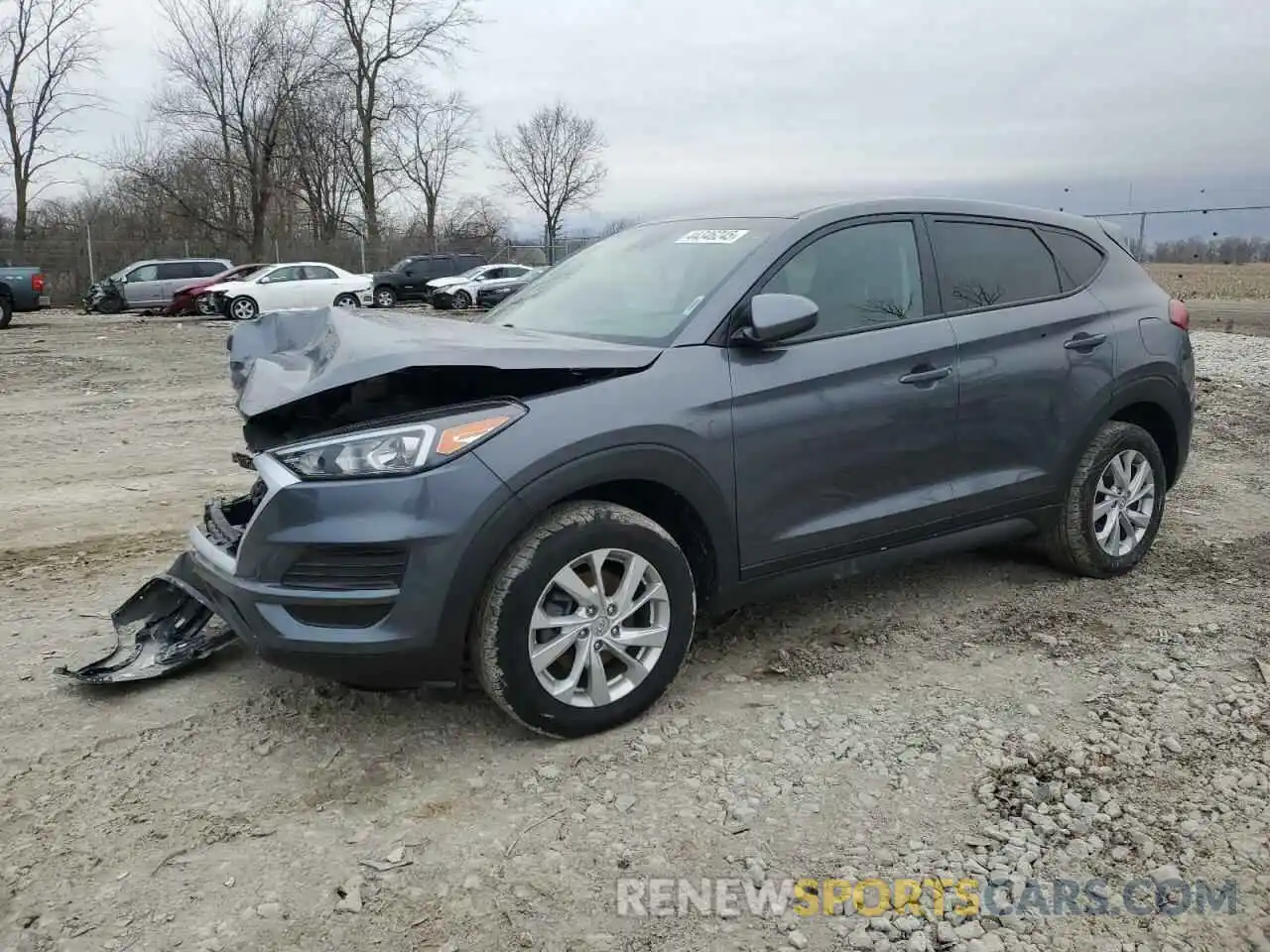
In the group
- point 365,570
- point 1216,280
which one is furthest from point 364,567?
point 1216,280

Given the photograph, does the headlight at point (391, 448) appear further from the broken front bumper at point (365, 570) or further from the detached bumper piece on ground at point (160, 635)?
the detached bumper piece on ground at point (160, 635)

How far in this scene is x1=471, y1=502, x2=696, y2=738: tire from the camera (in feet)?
9.76

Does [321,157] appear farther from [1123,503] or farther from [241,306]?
[1123,503]

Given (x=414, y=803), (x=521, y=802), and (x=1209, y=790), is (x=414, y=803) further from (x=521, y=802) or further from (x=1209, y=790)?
(x=1209, y=790)

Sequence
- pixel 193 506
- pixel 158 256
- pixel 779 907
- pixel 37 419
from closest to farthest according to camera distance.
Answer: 1. pixel 779 907
2. pixel 193 506
3. pixel 37 419
4. pixel 158 256

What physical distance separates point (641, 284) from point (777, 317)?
2.38ft

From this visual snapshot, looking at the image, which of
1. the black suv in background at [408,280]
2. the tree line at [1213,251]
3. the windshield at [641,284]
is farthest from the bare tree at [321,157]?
the windshield at [641,284]

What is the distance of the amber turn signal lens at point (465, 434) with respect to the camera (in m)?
2.89

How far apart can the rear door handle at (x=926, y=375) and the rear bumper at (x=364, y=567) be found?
1693 mm

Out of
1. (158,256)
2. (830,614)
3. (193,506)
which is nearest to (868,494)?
(830,614)

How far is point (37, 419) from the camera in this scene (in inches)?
356

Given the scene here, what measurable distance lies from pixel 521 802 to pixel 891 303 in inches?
91.1

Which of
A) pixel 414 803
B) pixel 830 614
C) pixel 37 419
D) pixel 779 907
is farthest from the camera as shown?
pixel 37 419

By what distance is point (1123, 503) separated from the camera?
4676 mm
